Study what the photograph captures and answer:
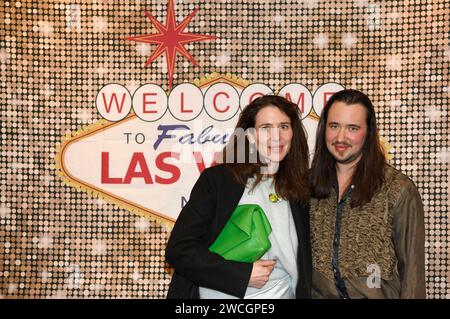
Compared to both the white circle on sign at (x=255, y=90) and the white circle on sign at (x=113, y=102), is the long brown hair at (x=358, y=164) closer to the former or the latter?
the white circle on sign at (x=255, y=90)

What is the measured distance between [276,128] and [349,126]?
39 cm

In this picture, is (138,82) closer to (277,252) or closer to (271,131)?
(271,131)

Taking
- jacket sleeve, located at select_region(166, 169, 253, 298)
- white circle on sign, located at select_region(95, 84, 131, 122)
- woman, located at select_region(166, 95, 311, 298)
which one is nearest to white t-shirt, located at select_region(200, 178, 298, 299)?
woman, located at select_region(166, 95, 311, 298)

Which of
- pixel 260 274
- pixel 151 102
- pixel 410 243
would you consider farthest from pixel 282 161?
pixel 151 102

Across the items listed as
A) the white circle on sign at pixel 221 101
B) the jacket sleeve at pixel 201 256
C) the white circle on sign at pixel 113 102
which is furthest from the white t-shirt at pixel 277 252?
the white circle on sign at pixel 113 102

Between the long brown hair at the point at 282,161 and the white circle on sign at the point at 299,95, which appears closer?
the long brown hair at the point at 282,161

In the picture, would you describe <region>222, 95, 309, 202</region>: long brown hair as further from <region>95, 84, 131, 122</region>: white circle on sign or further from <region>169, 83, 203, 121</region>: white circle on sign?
<region>95, 84, 131, 122</region>: white circle on sign

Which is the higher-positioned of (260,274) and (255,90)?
(255,90)

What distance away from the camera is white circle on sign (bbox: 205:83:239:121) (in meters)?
3.96

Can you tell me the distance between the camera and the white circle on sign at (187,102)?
Answer: 397 centimetres

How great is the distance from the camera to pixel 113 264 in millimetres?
3998

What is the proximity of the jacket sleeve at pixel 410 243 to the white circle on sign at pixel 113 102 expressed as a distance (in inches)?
81.8

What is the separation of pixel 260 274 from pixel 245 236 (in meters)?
0.17

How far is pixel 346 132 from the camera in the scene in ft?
9.23
